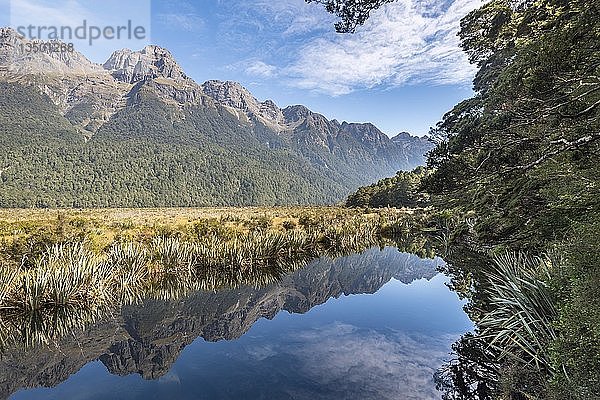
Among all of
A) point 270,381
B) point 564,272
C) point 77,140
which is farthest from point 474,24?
point 77,140

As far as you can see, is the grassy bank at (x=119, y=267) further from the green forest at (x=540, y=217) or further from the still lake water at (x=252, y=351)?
the green forest at (x=540, y=217)

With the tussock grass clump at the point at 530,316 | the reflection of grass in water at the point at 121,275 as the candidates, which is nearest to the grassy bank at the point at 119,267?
the reflection of grass in water at the point at 121,275

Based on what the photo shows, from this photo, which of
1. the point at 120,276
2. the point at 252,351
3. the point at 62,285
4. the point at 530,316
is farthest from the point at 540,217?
the point at 120,276

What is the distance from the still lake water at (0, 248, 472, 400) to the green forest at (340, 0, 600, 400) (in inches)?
34.6

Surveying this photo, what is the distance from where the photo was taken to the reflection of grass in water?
296 inches

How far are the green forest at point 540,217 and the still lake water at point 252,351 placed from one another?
0.88m

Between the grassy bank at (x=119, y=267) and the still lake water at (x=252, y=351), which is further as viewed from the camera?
the grassy bank at (x=119, y=267)

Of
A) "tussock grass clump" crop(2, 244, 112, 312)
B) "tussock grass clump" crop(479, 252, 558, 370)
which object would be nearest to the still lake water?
"tussock grass clump" crop(2, 244, 112, 312)

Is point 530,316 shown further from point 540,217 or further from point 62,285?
point 62,285

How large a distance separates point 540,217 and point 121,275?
10041mm

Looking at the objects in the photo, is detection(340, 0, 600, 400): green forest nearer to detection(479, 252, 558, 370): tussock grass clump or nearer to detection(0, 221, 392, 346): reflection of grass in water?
detection(479, 252, 558, 370): tussock grass clump

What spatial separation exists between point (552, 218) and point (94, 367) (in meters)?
7.91

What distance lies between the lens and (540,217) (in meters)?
6.07

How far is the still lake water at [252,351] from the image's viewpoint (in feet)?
18.6
